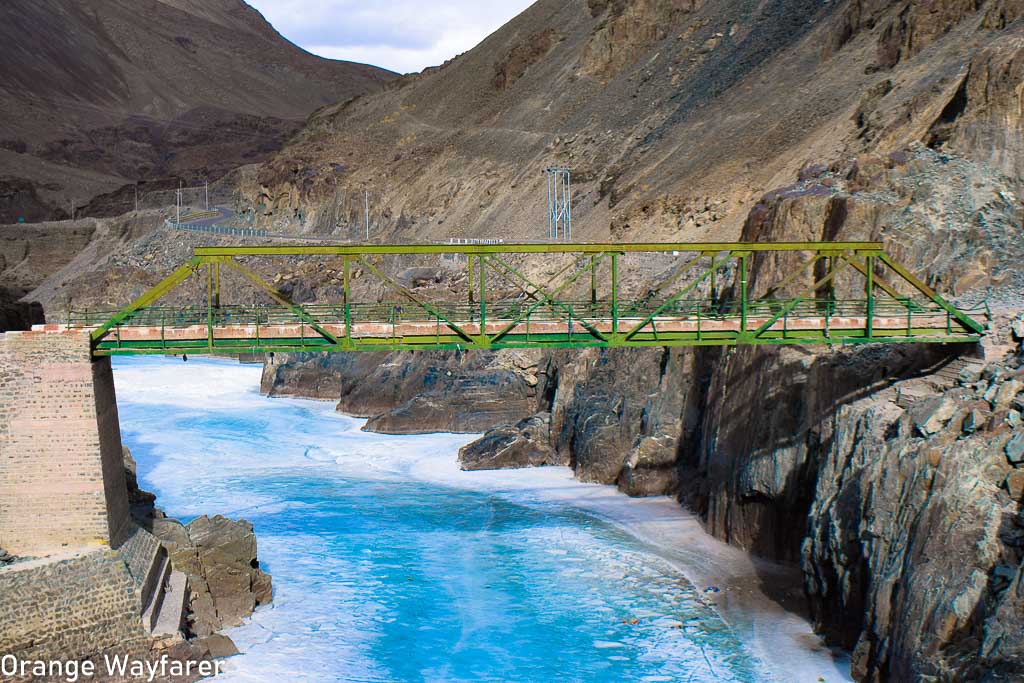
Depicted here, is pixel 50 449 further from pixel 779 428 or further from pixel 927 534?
pixel 779 428

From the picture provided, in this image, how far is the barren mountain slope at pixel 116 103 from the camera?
13138 centimetres

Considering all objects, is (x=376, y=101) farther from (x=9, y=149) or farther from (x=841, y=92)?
(x=841, y=92)

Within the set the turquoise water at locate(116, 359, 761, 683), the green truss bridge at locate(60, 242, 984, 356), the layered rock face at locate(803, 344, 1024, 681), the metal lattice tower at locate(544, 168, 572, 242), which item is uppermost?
the metal lattice tower at locate(544, 168, 572, 242)

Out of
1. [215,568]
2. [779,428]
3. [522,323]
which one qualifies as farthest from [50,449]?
[779,428]

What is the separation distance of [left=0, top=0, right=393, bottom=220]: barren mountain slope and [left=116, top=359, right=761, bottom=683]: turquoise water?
86.3 metres

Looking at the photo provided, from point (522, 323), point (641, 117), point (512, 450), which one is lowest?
point (512, 450)

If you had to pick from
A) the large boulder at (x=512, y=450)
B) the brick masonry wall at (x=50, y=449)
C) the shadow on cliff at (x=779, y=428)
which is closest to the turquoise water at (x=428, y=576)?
the large boulder at (x=512, y=450)

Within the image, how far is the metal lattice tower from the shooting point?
59.1 meters

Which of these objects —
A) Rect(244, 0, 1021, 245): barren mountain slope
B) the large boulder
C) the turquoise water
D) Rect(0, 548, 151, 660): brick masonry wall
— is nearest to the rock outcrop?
the turquoise water

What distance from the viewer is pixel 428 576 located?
25.2m

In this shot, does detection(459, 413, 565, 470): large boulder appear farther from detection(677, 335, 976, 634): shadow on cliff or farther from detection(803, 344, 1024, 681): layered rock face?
detection(803, 344, 1024, 681): layered rock face

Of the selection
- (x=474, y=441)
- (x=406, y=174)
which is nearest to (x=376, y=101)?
(x=406, y=174)

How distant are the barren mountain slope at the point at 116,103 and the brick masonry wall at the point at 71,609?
101 metres

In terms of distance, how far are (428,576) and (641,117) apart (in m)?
46.9
